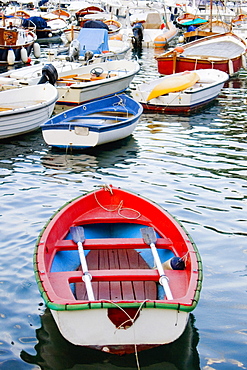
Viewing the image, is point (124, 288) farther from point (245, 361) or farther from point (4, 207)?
point (4, 207)

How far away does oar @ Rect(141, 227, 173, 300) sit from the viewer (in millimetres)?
5391

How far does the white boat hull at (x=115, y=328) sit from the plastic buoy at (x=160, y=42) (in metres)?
30.8

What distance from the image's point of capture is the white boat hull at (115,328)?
15.8 feet

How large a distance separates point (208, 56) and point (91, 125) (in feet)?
42.6

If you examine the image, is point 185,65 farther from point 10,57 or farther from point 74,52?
point 10,57

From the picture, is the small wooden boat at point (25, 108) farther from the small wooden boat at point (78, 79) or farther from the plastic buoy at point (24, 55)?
the plastic buoy at point (24, 55)

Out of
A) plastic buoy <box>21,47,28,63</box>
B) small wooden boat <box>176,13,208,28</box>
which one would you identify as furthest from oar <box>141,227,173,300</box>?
small wooden boat <box>176,13,208,28</box>

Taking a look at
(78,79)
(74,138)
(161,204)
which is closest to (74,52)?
(78,79)

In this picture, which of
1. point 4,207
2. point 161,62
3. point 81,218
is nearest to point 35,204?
point 4,207

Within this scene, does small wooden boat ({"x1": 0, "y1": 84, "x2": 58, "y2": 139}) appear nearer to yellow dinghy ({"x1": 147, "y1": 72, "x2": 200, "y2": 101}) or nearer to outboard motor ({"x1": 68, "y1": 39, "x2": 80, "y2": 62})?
yellow dinghy ({"x1": 147, "y1": 72, "x2": 200, "y2": 101})

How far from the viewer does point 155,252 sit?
616cm

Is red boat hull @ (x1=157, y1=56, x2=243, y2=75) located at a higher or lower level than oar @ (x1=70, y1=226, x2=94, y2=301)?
lower

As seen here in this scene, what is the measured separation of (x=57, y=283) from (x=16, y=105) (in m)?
9.33

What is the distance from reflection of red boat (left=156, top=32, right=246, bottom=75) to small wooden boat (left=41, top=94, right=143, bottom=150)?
730 cm
